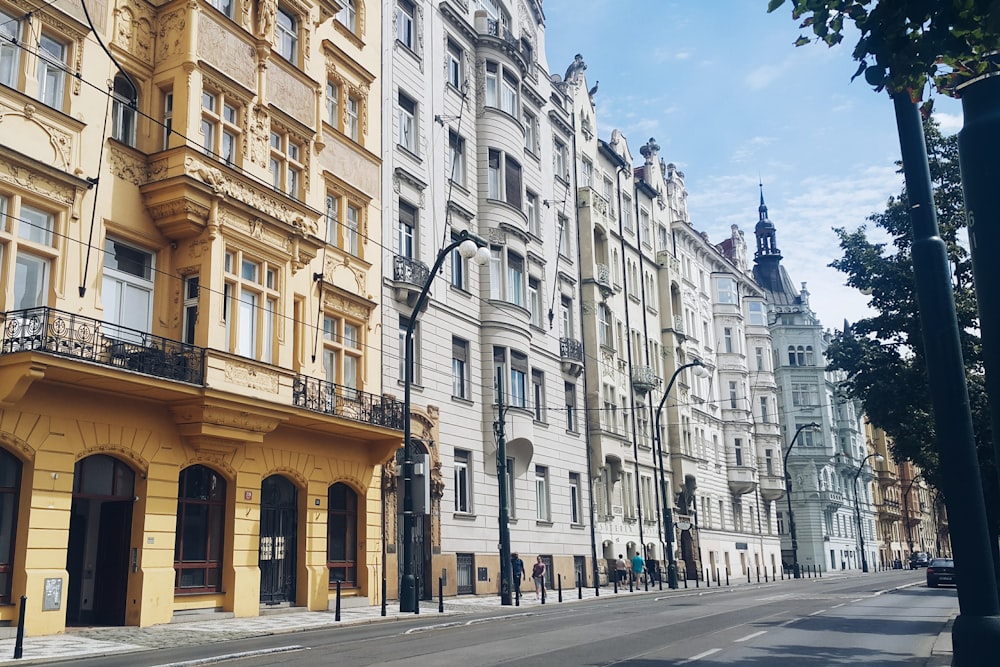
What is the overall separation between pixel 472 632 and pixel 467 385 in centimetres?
1732

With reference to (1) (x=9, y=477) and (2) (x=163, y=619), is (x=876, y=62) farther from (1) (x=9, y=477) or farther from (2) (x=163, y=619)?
(2) (x=163, y=619)

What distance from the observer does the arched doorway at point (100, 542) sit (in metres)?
19.7

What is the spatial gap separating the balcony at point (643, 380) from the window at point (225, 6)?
31.5 meters

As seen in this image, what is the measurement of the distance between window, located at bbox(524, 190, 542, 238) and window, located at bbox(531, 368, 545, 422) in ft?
20.6

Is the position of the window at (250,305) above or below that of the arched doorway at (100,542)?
above

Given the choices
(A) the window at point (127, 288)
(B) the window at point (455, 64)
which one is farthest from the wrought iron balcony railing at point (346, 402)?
(B) the window at point (455, 64)

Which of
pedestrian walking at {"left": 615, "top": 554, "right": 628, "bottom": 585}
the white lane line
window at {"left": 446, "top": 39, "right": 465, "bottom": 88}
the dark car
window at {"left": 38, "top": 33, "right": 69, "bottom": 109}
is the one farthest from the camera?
A: pedestrian walking at {"left": 615, "top": 554, "right": 628, "bottom": 585}

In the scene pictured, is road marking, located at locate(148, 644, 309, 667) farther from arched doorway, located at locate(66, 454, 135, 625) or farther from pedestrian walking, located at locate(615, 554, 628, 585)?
pedestrian walking, located at locate(615, 554, 628, 585)

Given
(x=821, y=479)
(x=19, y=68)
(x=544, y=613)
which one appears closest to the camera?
(x=19, y=68)

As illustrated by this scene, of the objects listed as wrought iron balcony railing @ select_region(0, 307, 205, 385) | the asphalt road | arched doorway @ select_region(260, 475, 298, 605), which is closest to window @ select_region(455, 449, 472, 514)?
arched doorway @ select_region(260, 475, 298, 605)

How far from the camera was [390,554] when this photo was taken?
93.8ft

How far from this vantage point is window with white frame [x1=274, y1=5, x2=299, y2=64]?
1032 inches

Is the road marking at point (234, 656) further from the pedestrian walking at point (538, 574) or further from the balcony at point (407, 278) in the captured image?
the pedestrian walking at point (538, 574)

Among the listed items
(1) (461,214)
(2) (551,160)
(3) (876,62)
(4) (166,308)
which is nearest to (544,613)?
(4) (166,308)
